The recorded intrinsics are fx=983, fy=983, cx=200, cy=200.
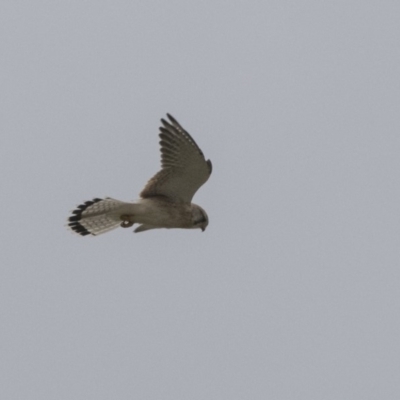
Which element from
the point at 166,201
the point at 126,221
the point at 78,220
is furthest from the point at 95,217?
the point at 166,201

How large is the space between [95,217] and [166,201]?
3.33 feet

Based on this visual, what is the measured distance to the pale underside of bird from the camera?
41.5ft

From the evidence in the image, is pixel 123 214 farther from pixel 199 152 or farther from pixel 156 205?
pixel 199 152

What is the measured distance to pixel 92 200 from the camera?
13.1 metres

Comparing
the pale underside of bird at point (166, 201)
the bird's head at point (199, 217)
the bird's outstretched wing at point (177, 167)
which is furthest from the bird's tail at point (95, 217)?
the bird's head at point (199, 217)

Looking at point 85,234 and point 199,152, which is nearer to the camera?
point 199,152

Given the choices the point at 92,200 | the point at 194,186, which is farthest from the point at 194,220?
the point at 92,200

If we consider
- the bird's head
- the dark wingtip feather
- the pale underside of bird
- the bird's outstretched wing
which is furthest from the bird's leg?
the bird's head

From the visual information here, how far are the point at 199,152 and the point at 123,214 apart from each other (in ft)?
4.56

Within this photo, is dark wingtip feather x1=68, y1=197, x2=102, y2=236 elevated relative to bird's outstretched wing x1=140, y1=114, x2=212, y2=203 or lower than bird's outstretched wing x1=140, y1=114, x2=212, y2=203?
lower

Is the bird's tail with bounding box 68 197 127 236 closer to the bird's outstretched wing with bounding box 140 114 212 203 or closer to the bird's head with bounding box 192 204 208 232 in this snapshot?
the bird's outstretched wing with bounding box 140 114 212 203

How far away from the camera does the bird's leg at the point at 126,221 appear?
516 inches

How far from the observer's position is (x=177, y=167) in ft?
42.2

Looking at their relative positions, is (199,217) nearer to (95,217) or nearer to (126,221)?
(126,221)
